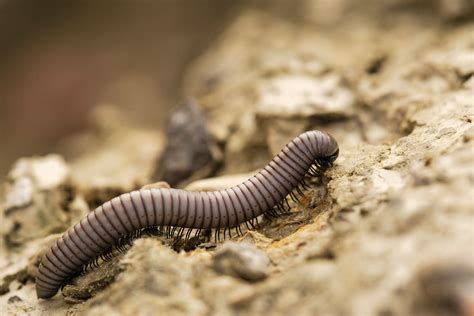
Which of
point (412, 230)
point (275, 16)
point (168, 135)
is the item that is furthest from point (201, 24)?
point (412, 230)

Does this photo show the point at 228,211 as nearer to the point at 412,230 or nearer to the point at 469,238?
the point at 412,230

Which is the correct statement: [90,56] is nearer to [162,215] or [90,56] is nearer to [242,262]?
[162,215]

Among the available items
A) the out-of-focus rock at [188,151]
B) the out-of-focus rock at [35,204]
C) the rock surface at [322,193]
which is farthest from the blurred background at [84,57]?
the out-of-focus rock at [35,204]

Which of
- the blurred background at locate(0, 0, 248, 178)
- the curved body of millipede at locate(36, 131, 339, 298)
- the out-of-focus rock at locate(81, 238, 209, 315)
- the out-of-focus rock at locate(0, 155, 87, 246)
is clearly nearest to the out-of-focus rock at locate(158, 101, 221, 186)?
the out-of-focus rock at locate(0, 155, 87, 246)

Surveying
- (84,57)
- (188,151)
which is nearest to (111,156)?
(188,151)

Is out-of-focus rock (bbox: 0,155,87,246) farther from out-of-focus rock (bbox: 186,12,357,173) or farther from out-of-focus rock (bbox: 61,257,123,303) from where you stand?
out-of-focus rock (bbox: 186,12,357,173)

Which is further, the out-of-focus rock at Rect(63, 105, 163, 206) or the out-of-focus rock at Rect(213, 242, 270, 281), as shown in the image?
the out-of-focus rock at Rect(63, 105, 163, 206)

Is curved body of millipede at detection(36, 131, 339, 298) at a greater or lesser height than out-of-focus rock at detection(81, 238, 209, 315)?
greater
